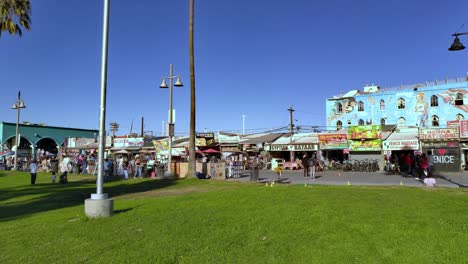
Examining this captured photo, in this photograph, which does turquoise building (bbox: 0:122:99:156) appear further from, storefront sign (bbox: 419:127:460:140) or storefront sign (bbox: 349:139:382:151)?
storefront sign (bbox: 419:127:460:140)

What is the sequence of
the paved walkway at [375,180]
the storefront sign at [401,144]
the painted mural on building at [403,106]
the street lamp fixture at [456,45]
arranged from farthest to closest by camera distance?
the painted mural on building at [403,106]
the storefront sign at [401,144]
the paved walkway at [375,180]
the street lamp fixture at [456,45]

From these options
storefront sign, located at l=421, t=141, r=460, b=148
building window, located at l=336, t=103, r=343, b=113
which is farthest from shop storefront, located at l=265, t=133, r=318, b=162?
building window, located at l=336, t=103, r=343, b=113

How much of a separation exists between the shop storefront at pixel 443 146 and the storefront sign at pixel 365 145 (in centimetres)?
356

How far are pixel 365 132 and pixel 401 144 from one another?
11.0ft

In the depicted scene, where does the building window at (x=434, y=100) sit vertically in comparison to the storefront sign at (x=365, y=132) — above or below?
above

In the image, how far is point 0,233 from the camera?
8664 mm

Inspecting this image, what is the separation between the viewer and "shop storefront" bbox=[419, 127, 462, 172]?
3247 cm

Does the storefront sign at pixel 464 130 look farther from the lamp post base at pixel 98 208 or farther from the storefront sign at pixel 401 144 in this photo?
the lamp post base at pixel 98 208

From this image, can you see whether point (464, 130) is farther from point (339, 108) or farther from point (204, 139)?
point (204, 139)

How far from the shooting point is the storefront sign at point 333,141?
38.3 metres

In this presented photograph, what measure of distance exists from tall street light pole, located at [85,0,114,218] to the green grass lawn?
0.29 meters

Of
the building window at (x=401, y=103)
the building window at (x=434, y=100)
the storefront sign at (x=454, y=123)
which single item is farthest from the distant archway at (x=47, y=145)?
the storefront sign at (x=454, y=123)

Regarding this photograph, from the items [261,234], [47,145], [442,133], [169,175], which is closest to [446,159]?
[442,133]

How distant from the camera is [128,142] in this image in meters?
50.2
